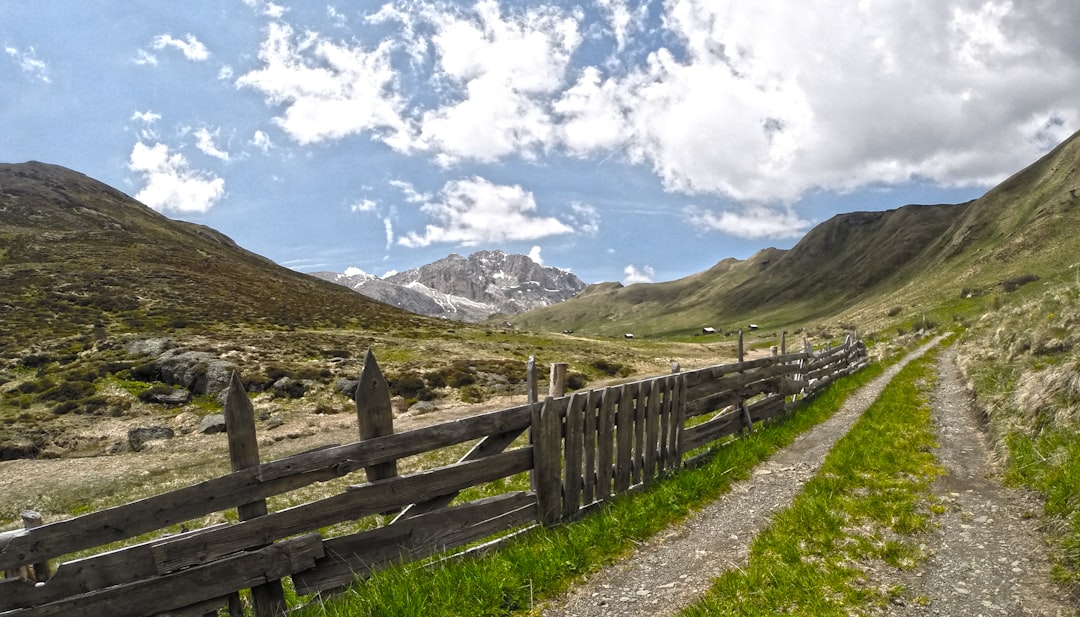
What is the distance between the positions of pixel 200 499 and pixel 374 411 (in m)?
1.79

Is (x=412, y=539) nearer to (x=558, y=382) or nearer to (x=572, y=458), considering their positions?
(x=572, y=458)

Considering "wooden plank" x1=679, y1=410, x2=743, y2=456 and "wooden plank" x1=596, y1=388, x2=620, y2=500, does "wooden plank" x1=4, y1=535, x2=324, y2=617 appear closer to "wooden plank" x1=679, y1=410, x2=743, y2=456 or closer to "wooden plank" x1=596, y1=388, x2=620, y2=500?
"wooden plank" x1=596, y1=388, x2=620, y2=500

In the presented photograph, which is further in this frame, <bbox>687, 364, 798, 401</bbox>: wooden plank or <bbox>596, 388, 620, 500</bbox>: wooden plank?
<bbox>687, 364, 798, 401</bbox>: wooden plank

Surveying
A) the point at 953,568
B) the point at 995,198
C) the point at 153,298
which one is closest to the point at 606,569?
the point at 953,568

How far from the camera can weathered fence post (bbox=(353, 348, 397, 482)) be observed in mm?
5863

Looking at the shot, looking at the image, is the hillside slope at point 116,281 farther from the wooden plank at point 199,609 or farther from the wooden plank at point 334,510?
the wooden plank at point 334,510

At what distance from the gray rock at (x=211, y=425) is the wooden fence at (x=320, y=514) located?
35.9 meters

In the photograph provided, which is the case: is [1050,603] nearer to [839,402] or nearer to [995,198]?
[839,402]

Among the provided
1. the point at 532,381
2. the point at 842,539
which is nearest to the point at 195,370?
the point at 532,381

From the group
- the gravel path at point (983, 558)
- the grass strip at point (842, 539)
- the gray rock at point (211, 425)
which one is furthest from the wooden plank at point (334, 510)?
the gray rock at point (211, 425)

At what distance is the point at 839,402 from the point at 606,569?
1396 centimetres

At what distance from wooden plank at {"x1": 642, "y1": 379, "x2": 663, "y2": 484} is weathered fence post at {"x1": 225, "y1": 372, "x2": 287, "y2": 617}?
243 inches

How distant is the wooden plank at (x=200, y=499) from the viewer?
4.45 metres

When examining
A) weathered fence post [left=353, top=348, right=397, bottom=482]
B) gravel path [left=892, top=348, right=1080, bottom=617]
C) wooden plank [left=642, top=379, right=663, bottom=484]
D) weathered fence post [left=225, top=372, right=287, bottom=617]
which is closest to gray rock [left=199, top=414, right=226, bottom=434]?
wooden plank [left=642, top=379, right=663, bottom=484]
